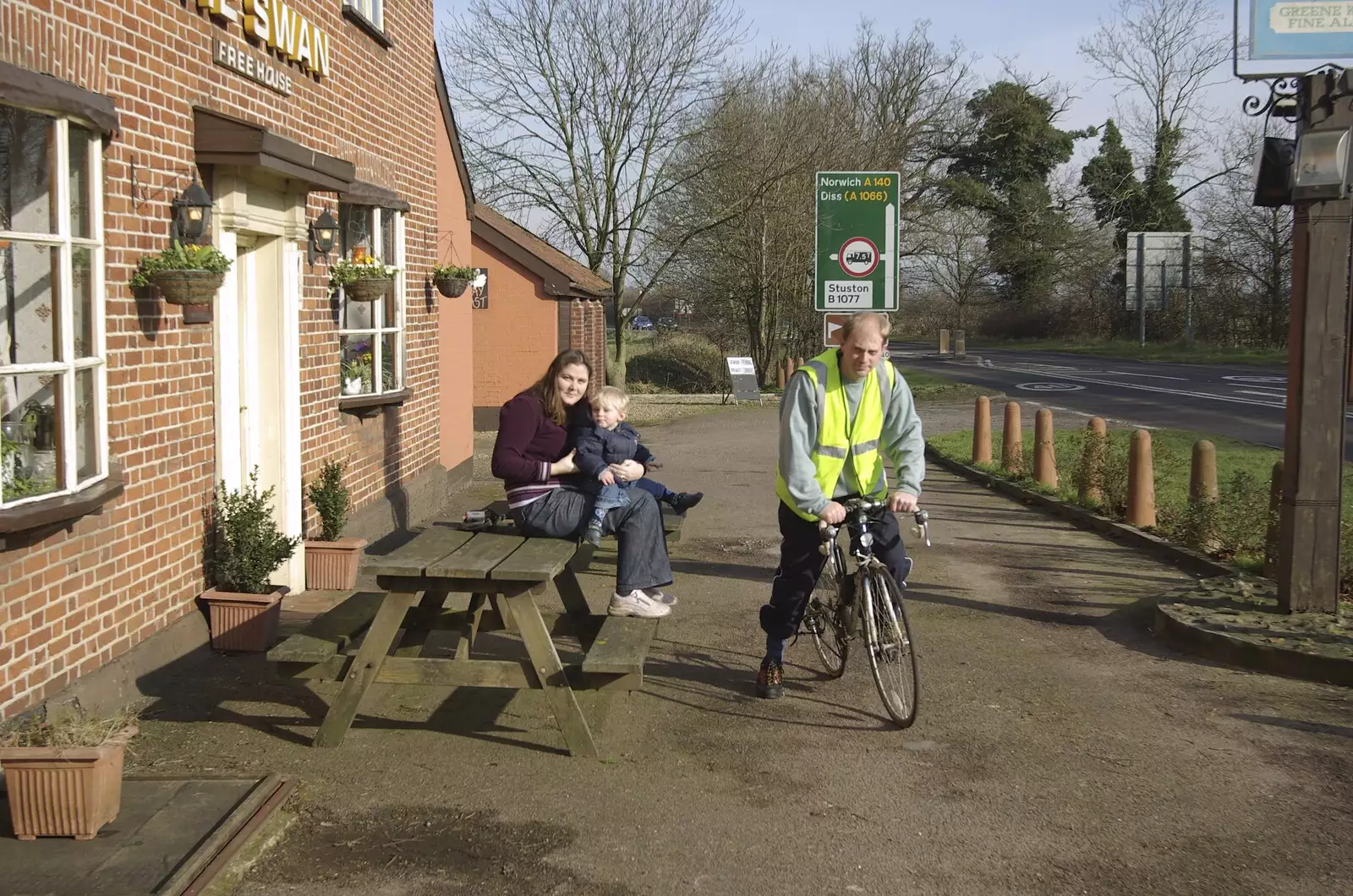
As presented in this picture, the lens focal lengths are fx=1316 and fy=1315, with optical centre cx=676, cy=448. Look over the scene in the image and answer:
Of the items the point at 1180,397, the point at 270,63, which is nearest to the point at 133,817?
the point at 270,63

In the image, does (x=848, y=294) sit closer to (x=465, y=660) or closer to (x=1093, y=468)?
(x=1093, y=468)

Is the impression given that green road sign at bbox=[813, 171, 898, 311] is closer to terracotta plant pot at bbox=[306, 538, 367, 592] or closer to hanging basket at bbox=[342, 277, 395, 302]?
hanging basket at bbox=[342, 277, 395, 302]

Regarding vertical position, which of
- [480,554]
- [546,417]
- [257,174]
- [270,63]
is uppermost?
[270,63]

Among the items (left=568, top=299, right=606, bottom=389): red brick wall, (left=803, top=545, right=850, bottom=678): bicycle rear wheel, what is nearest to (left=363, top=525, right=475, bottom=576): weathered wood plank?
(left=803, top=545, right=850, bottom=678): bicycle rear wheel

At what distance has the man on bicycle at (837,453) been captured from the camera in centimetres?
584

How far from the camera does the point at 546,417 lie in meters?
7.05

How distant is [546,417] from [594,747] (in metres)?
2.21

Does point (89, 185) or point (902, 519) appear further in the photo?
point (902, 519)

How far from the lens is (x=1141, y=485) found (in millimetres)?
11031

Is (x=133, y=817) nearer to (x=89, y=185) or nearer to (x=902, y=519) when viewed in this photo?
(x=89, y=185)

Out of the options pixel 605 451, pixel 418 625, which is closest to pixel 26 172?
pixel 418 625

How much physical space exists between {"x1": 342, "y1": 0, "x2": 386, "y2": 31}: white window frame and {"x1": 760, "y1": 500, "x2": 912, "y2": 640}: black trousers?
5.94m

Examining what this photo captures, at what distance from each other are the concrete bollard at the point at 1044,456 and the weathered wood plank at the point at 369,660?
964 centimetres

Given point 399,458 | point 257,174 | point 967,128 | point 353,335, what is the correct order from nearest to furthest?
point 257,174 → point 353,335 → point 399,458 → point 967,128
